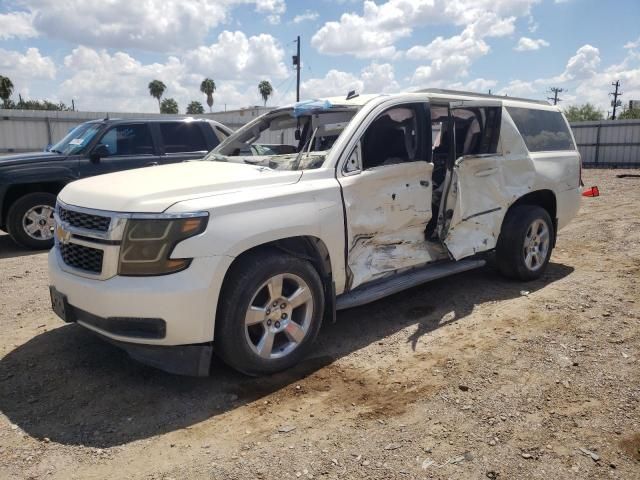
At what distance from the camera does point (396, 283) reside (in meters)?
4.52

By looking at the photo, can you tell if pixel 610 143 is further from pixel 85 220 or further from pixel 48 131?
pixel 85 220

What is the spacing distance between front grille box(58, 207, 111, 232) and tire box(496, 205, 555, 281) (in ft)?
13.2

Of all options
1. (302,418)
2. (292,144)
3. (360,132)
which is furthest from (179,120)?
(302,418)

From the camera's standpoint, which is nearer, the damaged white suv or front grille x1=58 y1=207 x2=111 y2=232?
the damaged white suv

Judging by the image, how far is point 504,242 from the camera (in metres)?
5.55

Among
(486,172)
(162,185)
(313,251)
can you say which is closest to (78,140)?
(162,185)

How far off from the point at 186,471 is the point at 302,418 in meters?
0.77

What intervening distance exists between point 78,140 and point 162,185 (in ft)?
18.2

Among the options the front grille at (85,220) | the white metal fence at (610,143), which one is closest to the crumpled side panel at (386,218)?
the front grille at (85,220)

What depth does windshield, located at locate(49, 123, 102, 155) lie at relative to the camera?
26.2 ft

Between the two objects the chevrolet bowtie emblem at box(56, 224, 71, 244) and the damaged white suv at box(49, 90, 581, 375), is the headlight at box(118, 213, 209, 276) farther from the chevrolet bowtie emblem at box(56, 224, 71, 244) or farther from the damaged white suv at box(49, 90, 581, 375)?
the chevrolet bowtie emblem at box(56, 224, 71, 244)

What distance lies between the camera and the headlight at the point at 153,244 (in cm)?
312

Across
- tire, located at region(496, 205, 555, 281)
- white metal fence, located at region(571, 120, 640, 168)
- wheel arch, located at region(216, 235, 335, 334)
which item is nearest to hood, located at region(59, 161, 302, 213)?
wheel arch, located at region(216, 235, 335, 334)

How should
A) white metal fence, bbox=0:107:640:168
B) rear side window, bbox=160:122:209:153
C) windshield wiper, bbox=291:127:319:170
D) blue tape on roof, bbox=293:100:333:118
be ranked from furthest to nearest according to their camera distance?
white metal fence, bbox=0:107:640:168 < rear side window, bbox=160:122:209:153 < blue tape on roof, bbox=293:100:333:118 < windshield wiper, bbox=291:127:319:170
